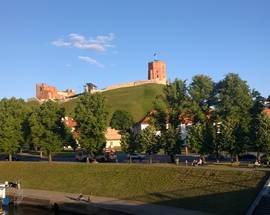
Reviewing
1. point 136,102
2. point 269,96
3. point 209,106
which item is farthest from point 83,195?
point 136,102

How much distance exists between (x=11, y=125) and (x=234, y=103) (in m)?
37.7

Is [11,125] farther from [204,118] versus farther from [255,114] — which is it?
[255,114]

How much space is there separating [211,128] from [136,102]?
4910 inches

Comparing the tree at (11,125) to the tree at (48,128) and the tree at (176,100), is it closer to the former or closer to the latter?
the tree at (48,128)

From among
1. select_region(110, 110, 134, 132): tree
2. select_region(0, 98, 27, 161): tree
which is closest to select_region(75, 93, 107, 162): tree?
select_region(0, 98, 27, 161): tree

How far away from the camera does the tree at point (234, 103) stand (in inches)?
2343

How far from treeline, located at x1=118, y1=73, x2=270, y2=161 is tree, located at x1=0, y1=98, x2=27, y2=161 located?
70.7ft

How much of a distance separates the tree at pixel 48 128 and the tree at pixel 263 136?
3226cm

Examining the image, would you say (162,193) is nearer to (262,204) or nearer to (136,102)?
(262,204)

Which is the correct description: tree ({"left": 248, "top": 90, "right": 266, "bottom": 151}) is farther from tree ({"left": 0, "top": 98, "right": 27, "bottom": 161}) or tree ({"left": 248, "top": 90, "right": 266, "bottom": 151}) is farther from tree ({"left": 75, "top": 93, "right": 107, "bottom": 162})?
tree ({"left": 0, "top": 98, "right": 27, "bottom": 161})

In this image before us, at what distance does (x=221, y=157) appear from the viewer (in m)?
75.0

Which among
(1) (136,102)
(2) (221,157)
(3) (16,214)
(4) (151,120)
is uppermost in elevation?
(1) (136,102)

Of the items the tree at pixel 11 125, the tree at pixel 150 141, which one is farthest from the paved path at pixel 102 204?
the tree at pixel 11 125

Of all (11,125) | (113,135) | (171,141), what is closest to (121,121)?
(113,135)
